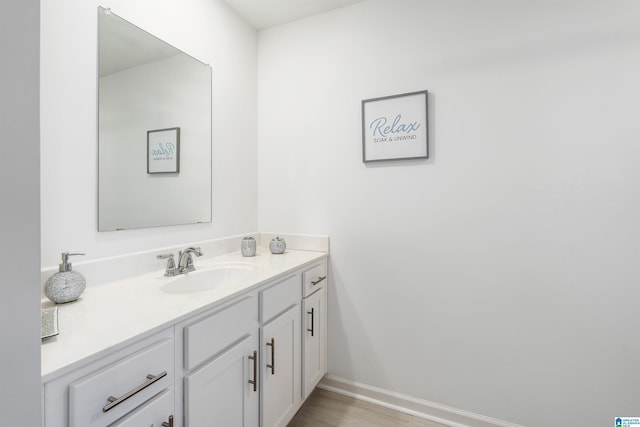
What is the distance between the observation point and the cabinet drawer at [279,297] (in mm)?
1260

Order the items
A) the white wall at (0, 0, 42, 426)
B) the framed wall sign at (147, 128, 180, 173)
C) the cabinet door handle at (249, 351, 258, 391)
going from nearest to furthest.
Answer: the white wall at (0, 0, 42, 426) < the cabinet door handle at (249, 351, 258, 391) < the framed wall sign at (147, 128, 180, 173)

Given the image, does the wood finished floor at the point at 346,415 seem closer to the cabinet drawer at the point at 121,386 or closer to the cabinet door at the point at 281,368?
the cabinet door at the point at 281,368

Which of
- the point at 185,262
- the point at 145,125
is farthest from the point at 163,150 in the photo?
the point at 185,262

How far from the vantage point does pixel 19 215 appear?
1.27 feet

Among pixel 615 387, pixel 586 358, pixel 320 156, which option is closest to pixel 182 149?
pixel 320 156

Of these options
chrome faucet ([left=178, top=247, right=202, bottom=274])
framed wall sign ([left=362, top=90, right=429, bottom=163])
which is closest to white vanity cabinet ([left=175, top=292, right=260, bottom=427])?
chrome faucet ([left=178, top=247, right=202, bottom=274])

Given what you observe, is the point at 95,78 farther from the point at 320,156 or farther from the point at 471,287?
the point at 471,287

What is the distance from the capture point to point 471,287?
61.7 inches

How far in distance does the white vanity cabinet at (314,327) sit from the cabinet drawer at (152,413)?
82cm

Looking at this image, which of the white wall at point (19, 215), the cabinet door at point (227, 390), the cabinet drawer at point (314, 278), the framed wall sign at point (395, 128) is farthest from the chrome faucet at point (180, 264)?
the framed wall sign at point (395, 128)

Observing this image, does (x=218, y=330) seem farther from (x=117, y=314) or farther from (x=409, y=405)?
(x=409, y=405)

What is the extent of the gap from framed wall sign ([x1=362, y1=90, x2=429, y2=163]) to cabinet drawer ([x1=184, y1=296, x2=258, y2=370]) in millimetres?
1119

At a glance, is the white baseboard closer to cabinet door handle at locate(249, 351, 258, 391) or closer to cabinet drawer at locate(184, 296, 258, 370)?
cabinet door handle at locate(249, 351, 258, 391)

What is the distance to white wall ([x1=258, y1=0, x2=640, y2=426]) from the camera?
133 cm
